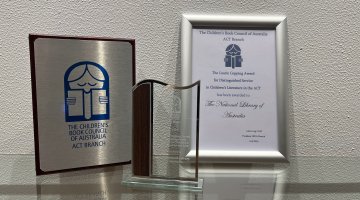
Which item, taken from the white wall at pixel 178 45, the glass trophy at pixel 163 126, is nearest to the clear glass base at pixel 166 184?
the glass trophy at pixel 163 126

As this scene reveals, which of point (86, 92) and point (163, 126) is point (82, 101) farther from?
point (163, 126)

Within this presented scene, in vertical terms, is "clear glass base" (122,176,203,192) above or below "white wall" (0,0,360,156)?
below

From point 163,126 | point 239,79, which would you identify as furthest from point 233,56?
point 163,126

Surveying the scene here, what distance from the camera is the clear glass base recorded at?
1.53 feet

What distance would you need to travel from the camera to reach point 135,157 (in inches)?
18.8

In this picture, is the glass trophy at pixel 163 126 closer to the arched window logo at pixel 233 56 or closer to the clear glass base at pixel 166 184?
the clear glass base at pixel 166 184

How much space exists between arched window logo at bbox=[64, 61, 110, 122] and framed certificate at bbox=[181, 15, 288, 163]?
0.12m

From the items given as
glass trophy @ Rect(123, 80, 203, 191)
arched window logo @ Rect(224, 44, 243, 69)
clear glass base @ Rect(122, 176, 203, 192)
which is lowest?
clear glass base @ Rect(122, 176, 203, 192)

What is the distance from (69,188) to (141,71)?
212mm

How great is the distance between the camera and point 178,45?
584mm

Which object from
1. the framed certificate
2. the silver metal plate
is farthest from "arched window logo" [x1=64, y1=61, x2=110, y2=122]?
the framed certificate

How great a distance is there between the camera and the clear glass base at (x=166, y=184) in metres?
0.46

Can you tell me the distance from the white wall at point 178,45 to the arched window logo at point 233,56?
6 cm

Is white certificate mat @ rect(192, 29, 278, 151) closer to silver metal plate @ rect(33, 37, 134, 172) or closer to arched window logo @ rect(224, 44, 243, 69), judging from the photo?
arched window logo @ rect(224, 44, 243, 69)
